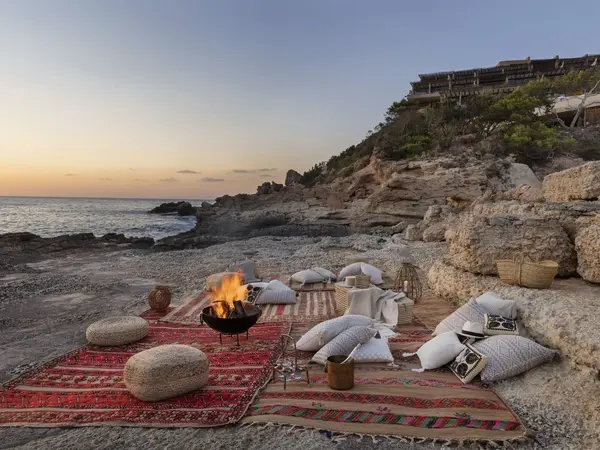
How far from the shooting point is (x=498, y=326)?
15.9 feet

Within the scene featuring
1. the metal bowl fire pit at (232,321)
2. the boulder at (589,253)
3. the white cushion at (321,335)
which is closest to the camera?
the white cushion at (321,335)

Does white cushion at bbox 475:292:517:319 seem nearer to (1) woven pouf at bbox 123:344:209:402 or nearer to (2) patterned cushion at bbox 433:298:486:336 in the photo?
(2) patterned cushion at bbox 433:298:486:336

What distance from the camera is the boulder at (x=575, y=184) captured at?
756 cm

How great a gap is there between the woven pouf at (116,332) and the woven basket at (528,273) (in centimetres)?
575

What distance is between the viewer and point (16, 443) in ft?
10.6

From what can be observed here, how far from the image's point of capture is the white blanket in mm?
6453

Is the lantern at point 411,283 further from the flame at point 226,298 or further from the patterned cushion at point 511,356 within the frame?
the flame at point 226,298

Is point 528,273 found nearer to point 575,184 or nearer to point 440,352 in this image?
point 440,352

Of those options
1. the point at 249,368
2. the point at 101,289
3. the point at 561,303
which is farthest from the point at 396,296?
the point at 101,289

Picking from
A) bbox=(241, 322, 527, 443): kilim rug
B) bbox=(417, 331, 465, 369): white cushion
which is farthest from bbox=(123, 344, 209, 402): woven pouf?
bbox=(417, 331, 465, 369): white cushion

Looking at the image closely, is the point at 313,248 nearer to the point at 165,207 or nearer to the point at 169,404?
the point at 169,404

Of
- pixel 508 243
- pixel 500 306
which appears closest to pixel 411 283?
pixel 508 243

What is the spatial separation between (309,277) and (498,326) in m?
4.72

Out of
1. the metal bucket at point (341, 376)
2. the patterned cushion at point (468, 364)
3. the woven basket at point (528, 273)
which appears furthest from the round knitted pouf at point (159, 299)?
the woven basket at point (528, 273)
